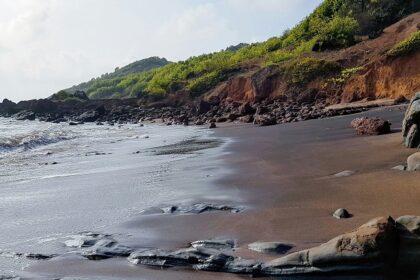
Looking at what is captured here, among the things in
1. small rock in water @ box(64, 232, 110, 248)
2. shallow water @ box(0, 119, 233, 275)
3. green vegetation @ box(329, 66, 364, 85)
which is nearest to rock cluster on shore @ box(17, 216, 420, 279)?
small rock in water @ box(64, 232, 110, 248)

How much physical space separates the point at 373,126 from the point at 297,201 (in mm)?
7120

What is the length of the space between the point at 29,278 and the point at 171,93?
45.8 m

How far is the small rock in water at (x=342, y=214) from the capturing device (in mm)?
6426

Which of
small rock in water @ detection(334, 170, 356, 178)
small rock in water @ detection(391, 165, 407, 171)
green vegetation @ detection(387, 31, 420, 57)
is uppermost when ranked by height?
green vegetation @ detection(387, 31, 420, 57)

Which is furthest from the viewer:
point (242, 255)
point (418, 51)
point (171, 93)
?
point (171, 93)

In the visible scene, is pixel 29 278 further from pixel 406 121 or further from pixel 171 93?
pixel 171 93

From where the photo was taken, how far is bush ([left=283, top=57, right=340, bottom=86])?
32.1 meters

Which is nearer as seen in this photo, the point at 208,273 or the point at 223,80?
the point at 208,273

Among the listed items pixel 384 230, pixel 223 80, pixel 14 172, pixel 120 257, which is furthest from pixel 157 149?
pixel 223 80

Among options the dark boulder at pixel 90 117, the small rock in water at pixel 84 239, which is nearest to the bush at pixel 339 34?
the dark boulder at pixel 90 117

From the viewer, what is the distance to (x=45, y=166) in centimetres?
1485

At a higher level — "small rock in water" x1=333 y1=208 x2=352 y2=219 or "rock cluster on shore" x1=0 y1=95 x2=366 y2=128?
"rock cluster on shore" x1=0 y1=95 x2=366 y2=128

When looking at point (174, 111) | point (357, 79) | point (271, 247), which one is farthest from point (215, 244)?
point (174, 111)

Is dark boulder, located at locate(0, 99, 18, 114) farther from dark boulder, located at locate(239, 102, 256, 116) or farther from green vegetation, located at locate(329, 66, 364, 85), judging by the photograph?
green vegetation, located at locate(329, 66, 364, 85)
